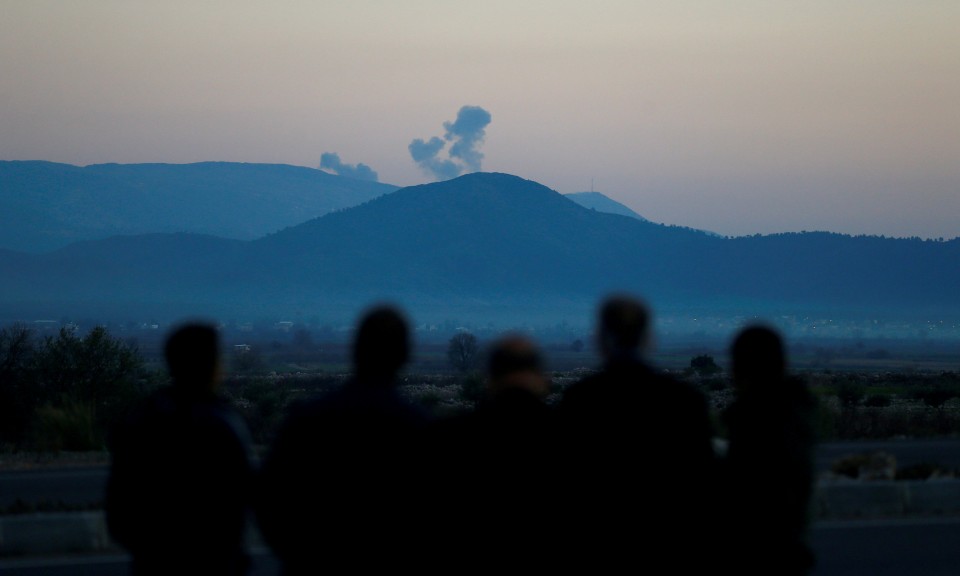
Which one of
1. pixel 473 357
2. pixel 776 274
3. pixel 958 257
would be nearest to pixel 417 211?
pixel 776 274

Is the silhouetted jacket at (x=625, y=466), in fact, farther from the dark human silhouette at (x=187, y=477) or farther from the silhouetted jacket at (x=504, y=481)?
the dark human silhouette at (x=187, y=477)

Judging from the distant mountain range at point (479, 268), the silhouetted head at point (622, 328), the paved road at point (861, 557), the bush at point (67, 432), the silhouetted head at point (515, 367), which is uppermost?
the distant mountain range at point (479, 268)

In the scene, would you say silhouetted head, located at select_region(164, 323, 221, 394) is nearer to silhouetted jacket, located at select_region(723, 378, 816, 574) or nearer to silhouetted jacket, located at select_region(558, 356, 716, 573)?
silhouetted jacket, located at select_region(558, 356, 716, 573)

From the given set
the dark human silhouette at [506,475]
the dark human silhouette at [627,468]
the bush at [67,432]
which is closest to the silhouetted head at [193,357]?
the dark human silhouette at [506,475]

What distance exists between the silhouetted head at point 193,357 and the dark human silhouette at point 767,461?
2003mm

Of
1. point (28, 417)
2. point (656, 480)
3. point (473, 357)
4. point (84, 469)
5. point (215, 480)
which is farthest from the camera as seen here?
point (473, 357)

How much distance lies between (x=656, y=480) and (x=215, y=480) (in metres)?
1.64

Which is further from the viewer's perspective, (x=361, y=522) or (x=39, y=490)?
(x=39, y=490)

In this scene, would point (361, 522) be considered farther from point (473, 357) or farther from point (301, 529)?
point (473, 357)

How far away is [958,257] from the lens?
159m

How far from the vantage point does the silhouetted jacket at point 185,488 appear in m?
4.61

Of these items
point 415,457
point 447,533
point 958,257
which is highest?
point 958,257

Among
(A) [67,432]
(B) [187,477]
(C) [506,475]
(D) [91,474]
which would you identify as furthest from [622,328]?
(A) [67,432]

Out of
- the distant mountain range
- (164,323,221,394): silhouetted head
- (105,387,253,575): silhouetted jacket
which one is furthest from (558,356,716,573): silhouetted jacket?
the distant mountain range
